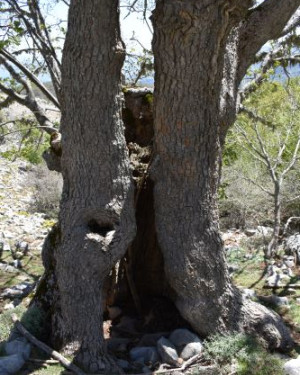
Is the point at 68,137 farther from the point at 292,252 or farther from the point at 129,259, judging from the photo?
the point at 292,252

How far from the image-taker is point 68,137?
4891mm

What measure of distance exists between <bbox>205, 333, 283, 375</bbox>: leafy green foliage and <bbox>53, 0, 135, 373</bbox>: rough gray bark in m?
1.07

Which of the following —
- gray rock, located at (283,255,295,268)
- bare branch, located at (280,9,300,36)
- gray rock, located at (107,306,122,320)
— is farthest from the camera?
gray rock, located at (283,255,295,268)

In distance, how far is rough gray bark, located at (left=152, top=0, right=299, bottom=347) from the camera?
4492 millimetres

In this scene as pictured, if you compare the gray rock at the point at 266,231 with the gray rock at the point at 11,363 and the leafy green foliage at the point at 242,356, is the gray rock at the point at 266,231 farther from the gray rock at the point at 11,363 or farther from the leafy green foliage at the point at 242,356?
the gray rock at the point at 11,363

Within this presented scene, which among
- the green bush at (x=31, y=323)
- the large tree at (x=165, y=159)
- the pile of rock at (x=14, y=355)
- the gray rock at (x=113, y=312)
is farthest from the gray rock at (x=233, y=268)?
the pile of rock at (x=14, y=355)

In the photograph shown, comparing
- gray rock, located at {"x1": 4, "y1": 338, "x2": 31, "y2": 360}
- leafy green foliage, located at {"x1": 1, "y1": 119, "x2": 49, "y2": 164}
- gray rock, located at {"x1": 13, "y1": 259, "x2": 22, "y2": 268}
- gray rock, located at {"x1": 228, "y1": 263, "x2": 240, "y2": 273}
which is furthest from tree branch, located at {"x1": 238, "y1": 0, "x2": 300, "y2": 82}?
gray rock, located at {"x1": 13, "y1": 259, "x2": 22, "y2": 268}

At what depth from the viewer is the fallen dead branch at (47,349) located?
4.50 metres

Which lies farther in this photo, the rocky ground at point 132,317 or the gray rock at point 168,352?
the gray rock at point 168,352

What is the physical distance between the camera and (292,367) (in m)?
4.76

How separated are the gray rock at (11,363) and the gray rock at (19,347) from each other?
0.30 ft

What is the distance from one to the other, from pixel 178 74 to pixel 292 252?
268 inches

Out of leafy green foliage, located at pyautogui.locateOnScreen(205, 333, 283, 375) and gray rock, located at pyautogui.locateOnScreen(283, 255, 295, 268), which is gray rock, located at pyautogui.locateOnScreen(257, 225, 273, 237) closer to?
gray rock, located at pyautogui.locateOnScreen(283, 255, 295, 268)

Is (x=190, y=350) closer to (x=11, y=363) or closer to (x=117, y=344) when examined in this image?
(x=117, y=344)
